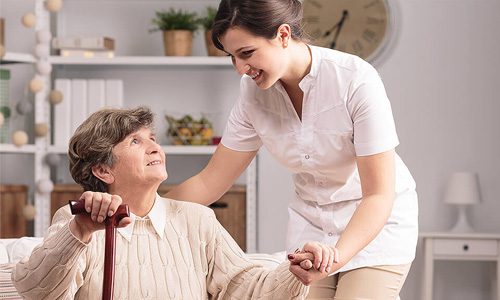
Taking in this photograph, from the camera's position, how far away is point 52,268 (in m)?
1.76

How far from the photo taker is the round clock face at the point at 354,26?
16.4 ft

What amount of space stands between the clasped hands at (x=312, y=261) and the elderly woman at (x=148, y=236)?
0.26 meters

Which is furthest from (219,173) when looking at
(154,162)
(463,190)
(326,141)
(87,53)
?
(463,190)

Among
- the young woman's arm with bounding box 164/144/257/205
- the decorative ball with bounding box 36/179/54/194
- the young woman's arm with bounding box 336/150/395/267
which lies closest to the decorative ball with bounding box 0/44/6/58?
the decorative ball with bounding box 36/179/54/194

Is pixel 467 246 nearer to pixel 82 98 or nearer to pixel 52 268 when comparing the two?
pixel 82 98

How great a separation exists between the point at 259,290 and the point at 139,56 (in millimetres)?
3123

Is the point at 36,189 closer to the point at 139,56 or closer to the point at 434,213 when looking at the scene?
the point at 139,56

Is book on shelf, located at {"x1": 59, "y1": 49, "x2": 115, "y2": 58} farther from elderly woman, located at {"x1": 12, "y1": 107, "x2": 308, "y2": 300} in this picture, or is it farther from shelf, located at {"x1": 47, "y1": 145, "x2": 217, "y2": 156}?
elderly woman, located at {"x1": 12, "y1": 107, "x2": 308, "y2": 300}

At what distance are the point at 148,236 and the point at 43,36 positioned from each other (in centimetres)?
274

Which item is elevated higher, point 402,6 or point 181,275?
point 402,6

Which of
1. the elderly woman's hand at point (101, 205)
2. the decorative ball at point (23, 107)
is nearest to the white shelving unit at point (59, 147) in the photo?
the decorative ball at point (23, 107)

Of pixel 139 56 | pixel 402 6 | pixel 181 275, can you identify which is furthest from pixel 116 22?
pixel 181 275

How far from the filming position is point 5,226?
467 centimetres

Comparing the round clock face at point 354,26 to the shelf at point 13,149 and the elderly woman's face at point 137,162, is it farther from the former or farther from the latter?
the elderly woman's face at point 137,162
